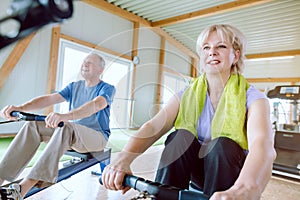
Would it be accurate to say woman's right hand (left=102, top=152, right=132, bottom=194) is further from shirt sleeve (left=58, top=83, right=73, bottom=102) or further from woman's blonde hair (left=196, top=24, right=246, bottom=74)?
shirt sleeve (left=58, top=83, right=73, bottom=102)

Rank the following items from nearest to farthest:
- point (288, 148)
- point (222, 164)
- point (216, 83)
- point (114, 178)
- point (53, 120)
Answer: point (114, 178), point (222, 164), point (216, 83), point (53, 120), point (288, 148)

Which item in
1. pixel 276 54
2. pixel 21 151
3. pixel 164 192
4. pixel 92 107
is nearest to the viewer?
pixel 164 192

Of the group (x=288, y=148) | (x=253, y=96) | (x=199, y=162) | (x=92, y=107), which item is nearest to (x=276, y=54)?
(x=288, y=148)

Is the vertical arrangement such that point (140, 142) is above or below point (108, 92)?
below

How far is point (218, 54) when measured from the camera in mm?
1042

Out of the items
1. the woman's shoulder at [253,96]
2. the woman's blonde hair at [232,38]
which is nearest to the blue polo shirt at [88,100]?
the woman's blonde hair at [232,38]

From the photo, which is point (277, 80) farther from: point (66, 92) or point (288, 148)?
point (66, 92)

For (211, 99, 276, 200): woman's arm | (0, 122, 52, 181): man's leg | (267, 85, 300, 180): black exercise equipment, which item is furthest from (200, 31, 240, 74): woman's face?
(267, 85, 300, 180): black exercise equipment

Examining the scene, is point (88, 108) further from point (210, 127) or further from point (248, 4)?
point (248, 4)

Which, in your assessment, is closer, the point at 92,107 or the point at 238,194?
the point at 238,194

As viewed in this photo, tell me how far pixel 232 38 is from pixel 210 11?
17.1 ft

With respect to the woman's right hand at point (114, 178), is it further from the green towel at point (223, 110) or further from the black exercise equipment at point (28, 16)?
the black exercise equipment at point (28, 16)

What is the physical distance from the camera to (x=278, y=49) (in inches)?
317

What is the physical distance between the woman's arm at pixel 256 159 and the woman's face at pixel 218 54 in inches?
9.1
